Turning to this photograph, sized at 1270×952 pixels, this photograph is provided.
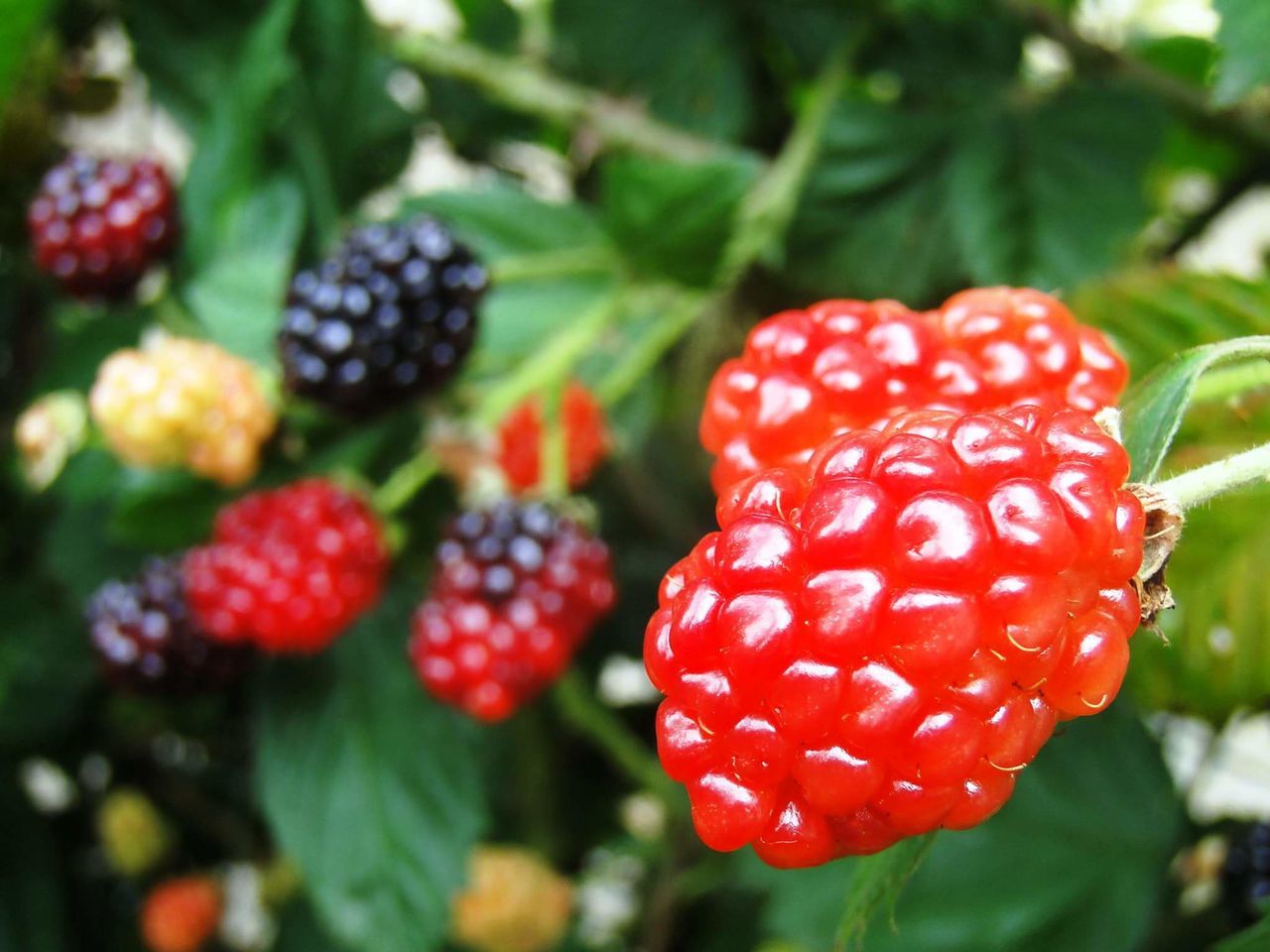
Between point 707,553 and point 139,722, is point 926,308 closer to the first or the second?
point 707,553

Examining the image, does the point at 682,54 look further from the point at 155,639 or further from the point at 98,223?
the point at 155,639

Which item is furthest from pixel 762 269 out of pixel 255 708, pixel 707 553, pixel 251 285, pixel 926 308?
pixel 707 553

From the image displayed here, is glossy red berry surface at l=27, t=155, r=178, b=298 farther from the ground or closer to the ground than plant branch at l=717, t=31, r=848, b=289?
closer to the ground

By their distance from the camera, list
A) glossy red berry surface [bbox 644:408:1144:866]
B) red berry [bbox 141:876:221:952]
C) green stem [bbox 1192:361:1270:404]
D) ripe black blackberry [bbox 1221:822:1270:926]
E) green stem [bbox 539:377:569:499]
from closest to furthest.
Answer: glossy red berry surface [bbox 644:408:1144:866], green stem [bbox 1192:361:1270:404], ripe black blackberry [bbox 1221:822:1270:926], green stem [bbox 539:377:569:499], red berry [bbox 141:876:221:952]

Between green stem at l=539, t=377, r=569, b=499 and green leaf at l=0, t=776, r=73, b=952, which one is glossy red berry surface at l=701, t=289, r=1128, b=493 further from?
green leaf at l=0, t=776, r=73, b=952

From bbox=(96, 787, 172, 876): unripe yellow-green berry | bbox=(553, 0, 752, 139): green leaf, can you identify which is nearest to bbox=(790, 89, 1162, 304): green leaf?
bbox=(553, 0, 752, 139): green leaf

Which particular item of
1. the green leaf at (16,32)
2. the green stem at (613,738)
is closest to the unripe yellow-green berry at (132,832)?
the green stem at (613,738)

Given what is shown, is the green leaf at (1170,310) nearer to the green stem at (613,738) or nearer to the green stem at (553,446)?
the green stem at (553,446)
